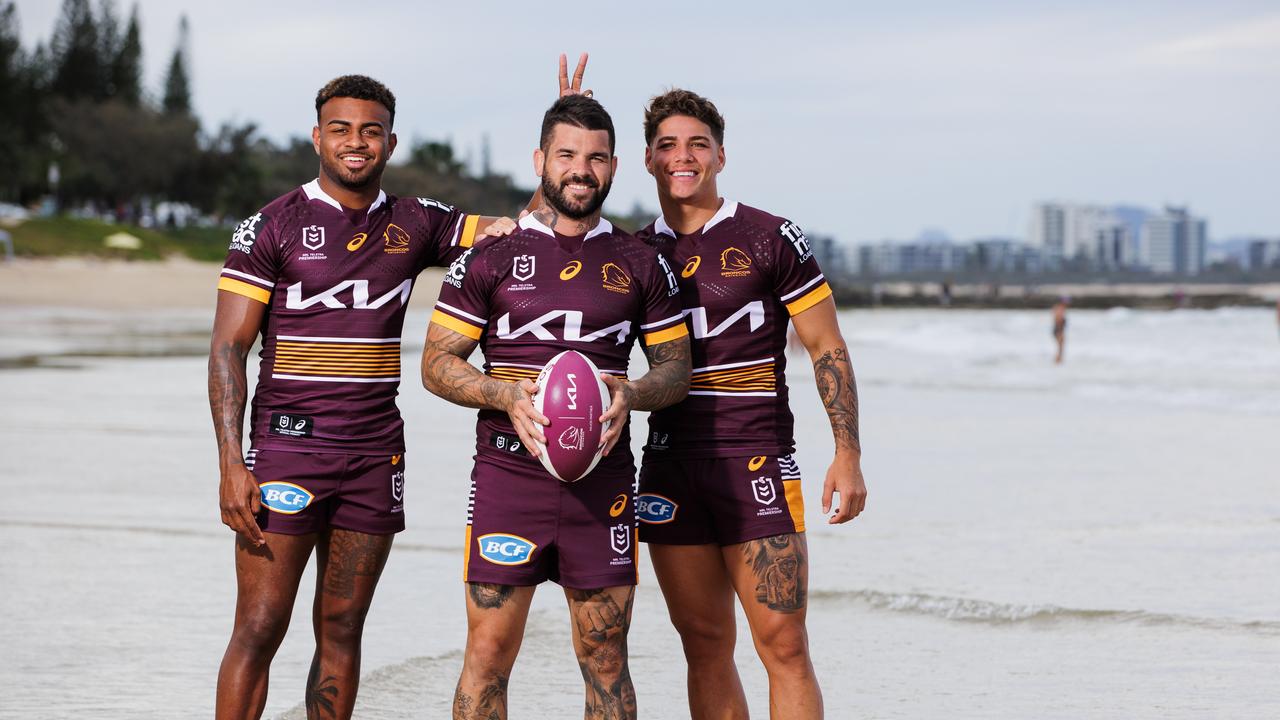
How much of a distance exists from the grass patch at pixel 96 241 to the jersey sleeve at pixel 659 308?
199 feet

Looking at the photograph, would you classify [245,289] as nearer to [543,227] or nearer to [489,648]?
[543,227]

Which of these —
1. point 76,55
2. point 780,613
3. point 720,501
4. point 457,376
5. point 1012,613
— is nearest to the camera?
point 457,376

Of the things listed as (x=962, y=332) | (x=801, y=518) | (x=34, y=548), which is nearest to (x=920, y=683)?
(x=801, y=518)

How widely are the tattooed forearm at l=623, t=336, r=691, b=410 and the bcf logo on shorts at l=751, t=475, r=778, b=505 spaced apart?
450 millimetres

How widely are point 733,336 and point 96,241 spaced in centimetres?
6846

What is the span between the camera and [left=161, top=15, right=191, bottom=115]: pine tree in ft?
383

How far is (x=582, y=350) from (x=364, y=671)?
2.94 metres

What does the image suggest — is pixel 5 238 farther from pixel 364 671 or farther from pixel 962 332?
pixel 364 671

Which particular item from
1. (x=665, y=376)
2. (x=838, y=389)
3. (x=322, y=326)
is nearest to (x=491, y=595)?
(x=665, y=376)

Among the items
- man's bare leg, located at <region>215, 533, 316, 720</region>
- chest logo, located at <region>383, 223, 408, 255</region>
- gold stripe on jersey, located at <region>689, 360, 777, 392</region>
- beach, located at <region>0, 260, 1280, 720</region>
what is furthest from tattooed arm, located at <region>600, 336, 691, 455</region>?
beach, located at <region>0, 260, 1280, 720</region>

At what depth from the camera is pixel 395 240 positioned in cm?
531

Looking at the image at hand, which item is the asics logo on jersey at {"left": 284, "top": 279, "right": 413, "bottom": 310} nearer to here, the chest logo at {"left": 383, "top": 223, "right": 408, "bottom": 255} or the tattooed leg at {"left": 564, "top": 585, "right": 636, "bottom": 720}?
the chest logo at {"left": 383, "top": 223, "right": 408, "bottom": 255}

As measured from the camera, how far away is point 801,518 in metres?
5.30

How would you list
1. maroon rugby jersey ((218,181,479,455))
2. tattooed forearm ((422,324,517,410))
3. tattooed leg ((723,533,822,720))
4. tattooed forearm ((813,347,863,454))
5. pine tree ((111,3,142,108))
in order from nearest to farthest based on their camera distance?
tattooed forearm ((422,324,517,410)) → tattooed leg ((723,533,822,720)) → maroon rugby jersey ((218,181,479,455)) → tattooed forearm ((813,347,863,454)) → pine tree ((111,3,142,108))
